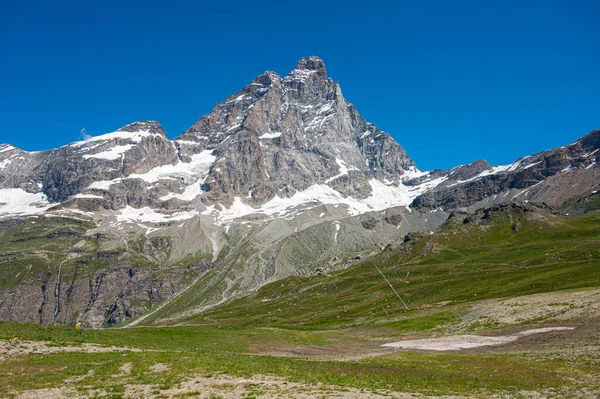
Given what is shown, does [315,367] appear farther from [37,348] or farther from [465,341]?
[465,341]

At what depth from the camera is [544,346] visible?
144 feet

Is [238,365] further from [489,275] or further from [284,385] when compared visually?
[489,275]

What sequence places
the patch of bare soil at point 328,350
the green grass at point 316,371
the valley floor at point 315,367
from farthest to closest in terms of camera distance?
the patch of bare soil at point 328,350 < the green grass at point 316,371 < the valley floor at point 315,367

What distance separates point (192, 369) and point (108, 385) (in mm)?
6685

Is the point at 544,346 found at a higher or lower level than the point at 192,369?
lower

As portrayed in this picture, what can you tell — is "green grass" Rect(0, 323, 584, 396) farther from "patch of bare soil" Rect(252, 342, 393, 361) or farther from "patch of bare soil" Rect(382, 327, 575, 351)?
"patch of bare soil" Rect(252, 342, 393, 361)

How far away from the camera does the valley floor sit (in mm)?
26234

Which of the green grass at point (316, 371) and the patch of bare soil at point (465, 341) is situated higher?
the green grass at point (316, 371)

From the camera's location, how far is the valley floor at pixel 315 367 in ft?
86.1

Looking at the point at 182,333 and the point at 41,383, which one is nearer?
the point at 41,383

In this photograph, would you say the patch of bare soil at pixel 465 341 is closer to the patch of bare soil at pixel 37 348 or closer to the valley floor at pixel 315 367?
the valley floor at pixel 315 367

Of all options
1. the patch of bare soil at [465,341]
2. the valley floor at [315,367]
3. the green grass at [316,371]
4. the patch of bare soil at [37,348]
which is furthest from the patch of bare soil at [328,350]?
the patch of bare soil at [37,348]

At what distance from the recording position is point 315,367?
3588 cm

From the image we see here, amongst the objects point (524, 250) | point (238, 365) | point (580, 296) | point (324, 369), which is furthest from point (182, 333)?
point (524, 250)
